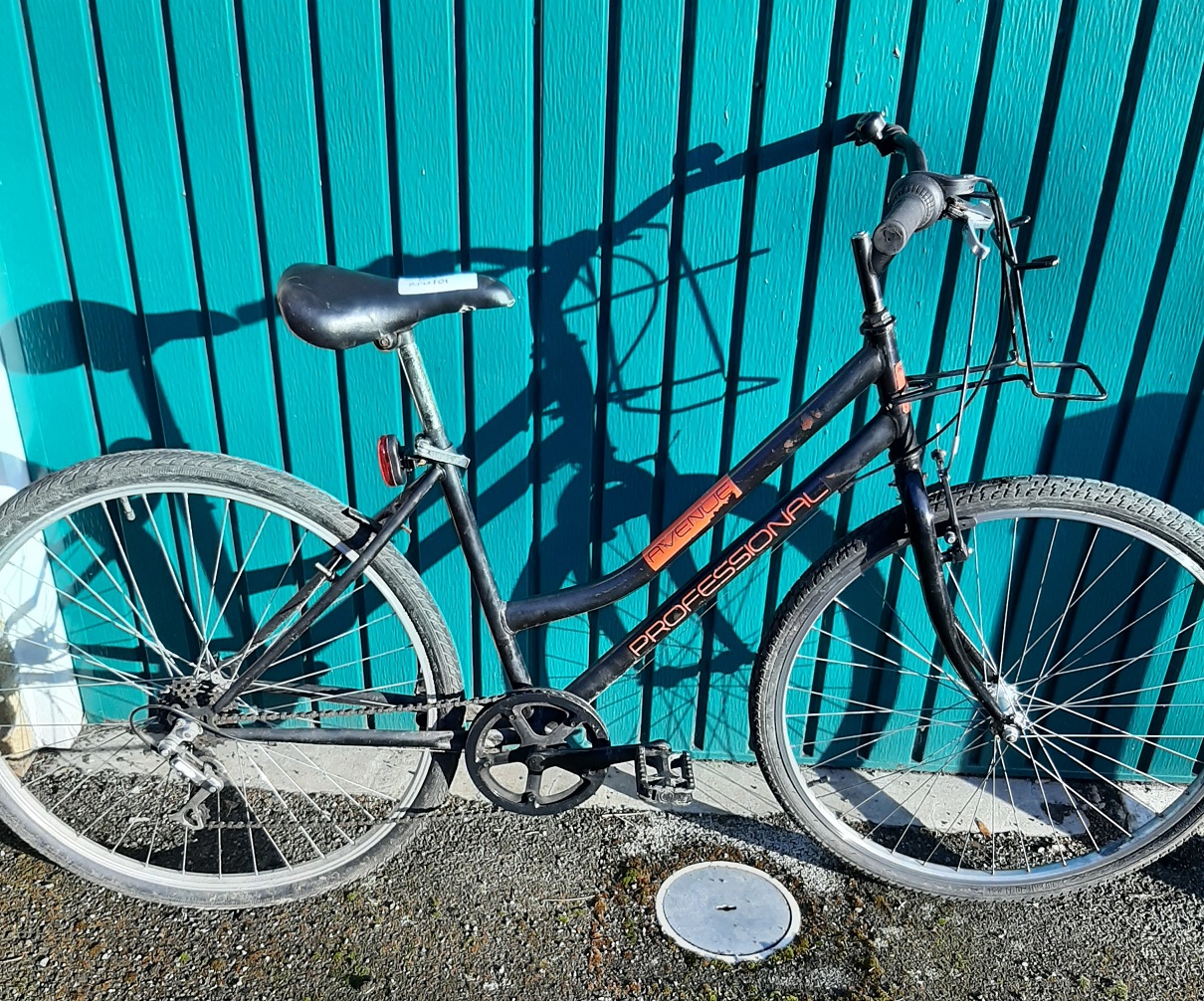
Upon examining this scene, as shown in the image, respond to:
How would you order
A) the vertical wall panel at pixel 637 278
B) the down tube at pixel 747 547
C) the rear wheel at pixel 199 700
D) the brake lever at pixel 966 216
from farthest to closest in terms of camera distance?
1. the rear wheel at pixel 199 700
2. the vertical wall panel at pixel 637 278
3. the down tube at pixel 747 547
4. the brake lever at pixel 966 216

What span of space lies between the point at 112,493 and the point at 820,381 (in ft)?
6.08

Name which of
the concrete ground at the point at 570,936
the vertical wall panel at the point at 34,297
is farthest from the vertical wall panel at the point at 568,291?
the vertical wall panel at the point at 34,297

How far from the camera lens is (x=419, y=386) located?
7.30 feet

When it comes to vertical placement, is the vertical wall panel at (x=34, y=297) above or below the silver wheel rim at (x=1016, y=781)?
above

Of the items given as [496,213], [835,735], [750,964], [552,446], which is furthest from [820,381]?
[750,964]

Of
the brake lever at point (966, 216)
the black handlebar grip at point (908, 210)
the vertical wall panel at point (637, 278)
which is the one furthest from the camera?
the vertical wall panel at point (637, 278)

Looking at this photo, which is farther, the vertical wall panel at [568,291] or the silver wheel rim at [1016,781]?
the silver wheel rim at [1016,781]

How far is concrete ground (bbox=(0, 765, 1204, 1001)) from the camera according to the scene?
8.21 ft

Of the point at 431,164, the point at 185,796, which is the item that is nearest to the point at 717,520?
the point at 431,164

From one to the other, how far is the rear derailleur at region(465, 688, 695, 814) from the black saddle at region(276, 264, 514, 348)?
98 cm

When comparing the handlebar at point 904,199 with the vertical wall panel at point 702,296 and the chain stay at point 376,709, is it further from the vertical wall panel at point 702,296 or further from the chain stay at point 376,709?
the chain stay at point 376,709

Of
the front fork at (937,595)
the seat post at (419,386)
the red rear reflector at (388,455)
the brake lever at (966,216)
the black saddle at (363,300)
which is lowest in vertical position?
the front fork at (937,595)

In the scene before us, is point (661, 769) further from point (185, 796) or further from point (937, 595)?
point (185, 796)

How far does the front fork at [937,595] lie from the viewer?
2.25 metres
